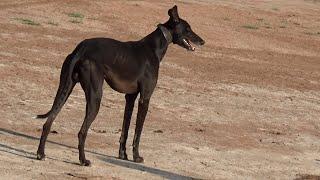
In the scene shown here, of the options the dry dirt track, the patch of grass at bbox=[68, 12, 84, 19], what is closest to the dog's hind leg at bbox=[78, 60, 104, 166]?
the dry dirt track

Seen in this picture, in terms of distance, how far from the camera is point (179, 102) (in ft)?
58.8

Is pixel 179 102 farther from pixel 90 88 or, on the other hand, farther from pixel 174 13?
pixel 90 88

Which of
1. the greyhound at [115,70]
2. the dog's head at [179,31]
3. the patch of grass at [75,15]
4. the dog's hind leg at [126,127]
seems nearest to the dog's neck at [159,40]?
the greyhound at [115,70]

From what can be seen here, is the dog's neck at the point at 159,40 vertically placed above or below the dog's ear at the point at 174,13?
below

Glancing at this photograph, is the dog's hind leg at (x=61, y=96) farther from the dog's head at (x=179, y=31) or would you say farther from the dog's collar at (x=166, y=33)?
the dog's head at (x=179, y=31)

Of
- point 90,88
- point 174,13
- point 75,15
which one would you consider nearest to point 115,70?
point 90,88

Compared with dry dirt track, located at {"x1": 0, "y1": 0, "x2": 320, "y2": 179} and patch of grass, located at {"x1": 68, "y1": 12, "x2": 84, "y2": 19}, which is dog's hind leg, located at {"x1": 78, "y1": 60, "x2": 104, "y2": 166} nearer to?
dry dirt track, located at {"x1": 0, "y1": 0, "x2": 320, "y2": 179}

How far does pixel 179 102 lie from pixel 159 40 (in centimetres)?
590

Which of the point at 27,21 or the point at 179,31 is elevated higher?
the point at 179,31

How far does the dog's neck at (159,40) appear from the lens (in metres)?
12.0

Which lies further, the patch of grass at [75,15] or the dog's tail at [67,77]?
the patch of grass at [75,15]

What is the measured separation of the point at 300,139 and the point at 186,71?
6828mm

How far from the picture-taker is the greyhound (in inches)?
434

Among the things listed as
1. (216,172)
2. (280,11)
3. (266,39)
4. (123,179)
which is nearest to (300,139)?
(216,172)
